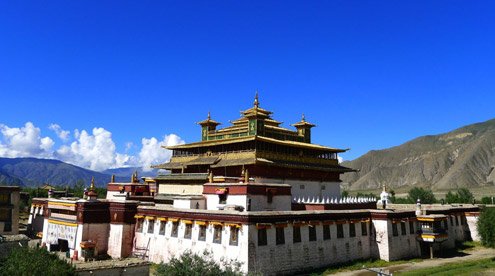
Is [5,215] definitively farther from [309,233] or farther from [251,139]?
[309,233]

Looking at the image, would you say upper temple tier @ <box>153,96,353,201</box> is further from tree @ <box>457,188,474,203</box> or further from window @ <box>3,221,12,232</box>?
tree @ <box>457,188,474,203</box>

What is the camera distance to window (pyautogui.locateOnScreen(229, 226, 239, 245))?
25234 millimetres

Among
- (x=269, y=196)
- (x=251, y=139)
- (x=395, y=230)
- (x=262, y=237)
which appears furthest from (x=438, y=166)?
(x=262, y=237)

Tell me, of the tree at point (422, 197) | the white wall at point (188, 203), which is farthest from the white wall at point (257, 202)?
the tree at point (422, 197)

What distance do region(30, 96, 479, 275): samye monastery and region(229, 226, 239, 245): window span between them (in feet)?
0.19

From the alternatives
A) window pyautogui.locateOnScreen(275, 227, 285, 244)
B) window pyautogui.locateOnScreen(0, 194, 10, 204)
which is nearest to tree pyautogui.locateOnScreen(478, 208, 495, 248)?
window pyautogui.locateOnScreen(275, 227, 285, 244)

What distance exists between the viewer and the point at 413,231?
34.7 m

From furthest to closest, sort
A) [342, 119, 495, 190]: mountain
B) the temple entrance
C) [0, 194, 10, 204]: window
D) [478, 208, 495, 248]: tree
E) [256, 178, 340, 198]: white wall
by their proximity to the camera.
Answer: [342, 119, 495, 190]: mountain < [0, 194, 10, 204]: window < [256, 178, 340, 198]: white wall < [478, 208, 495, 248]: tree < the temple entrance

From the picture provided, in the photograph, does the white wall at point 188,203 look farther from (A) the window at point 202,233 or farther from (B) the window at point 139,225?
(A) the window at point 202,233

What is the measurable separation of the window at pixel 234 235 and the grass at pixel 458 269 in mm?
10477

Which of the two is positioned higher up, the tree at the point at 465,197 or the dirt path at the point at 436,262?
the tree at the point at 465,197

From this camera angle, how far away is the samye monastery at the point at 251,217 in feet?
86.0

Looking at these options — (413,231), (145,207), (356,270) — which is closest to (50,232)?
(145,207)

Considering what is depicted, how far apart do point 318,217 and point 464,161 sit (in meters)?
149
